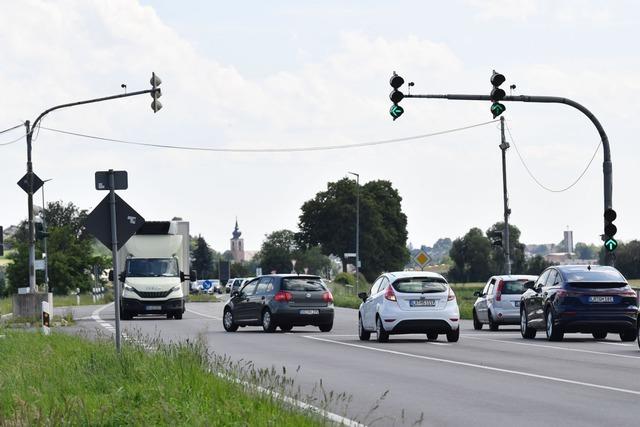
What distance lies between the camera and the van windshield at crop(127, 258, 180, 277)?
47.3 metres

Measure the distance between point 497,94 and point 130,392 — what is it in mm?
18782

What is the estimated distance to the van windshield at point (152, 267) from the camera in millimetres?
47281

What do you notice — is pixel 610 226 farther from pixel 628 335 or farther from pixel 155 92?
pixel 155 92

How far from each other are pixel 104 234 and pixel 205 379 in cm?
646

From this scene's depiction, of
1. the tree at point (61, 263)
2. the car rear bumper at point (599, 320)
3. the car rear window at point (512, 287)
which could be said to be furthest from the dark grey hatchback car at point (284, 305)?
the tree at point (61, 263)

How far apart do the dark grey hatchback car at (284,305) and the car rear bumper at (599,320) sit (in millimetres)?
8373

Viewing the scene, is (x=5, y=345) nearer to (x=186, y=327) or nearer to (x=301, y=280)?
(x=301, y=280)

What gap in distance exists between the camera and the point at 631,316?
29.1 m

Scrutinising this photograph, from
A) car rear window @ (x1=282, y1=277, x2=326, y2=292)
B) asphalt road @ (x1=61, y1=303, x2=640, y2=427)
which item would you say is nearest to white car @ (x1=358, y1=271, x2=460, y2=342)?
asphalt road @ (x1=61, y1=303, x2=640, y2=427)

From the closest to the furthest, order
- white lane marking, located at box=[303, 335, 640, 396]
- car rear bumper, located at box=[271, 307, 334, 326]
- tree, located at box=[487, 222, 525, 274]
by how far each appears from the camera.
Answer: white lane marking, located at box=[303, 335, 640, 396] < car rear bumper, located at box=[271, 307, 334, 326] < tree, located at box=[487, 222, 525, 274]

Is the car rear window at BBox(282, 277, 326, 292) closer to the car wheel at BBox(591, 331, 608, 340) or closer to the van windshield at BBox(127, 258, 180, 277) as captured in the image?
the car wheel at BBox(591, 331, 608, 340)

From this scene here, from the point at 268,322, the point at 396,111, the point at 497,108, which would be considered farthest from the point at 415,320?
the point at 268,322

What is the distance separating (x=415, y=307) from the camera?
29234 mm

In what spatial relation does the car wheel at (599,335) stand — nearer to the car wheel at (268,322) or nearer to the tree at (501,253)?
the car wheel at (268,322)
